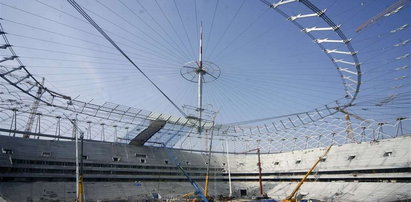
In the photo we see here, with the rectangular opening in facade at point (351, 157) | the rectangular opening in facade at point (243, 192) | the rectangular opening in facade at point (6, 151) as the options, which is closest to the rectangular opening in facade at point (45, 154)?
the rectangular opening in facade at point (6, 151)

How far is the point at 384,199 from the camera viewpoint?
46.7 metres

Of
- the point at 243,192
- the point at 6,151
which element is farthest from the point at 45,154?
the point at 243,192

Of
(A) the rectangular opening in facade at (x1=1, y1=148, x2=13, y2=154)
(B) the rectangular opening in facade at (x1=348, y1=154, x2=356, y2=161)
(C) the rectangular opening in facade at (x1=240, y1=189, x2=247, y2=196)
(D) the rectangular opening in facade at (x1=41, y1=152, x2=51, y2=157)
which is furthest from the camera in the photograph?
(C) the rectangular opening in facade at (x1=240, y1=189, x2=247, y2=196)

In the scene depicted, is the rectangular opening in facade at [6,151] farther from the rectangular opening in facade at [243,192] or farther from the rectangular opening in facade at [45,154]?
the rectangular opening in facade at [243,192]

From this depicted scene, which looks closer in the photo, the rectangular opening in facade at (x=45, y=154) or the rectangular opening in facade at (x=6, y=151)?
the rectangular opening in facade at (x=6, y=151)

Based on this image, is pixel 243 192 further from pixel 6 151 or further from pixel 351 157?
pixel 6 151

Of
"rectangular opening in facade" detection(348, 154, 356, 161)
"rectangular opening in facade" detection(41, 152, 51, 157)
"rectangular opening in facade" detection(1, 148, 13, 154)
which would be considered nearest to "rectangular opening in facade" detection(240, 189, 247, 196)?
"rectangular opening in facade" detection(348, 154, 356, 161)

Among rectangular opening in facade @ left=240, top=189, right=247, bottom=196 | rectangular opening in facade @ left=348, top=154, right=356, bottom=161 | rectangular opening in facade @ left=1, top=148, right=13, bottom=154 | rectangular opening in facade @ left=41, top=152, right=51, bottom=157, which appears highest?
rectangular opening in facade @ left=1, top=148, right=13, bottom=154

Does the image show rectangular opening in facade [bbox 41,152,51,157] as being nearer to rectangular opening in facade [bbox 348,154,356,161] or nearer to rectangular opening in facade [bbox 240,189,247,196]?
rectangular opening in facade [bbox 240,189,247,196]

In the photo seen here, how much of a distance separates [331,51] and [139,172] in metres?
54.9

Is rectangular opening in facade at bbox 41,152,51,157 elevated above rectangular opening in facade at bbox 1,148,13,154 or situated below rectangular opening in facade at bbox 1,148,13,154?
below

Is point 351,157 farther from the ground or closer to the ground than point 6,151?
closer to the ground

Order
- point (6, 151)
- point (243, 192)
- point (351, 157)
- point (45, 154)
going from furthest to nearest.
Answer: point (243, 192) → point (351, 157) → point (45, 154) → point (6, 151)

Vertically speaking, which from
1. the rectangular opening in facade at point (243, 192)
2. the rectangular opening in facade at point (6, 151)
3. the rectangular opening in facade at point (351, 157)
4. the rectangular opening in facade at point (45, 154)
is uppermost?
the rectangular opening in facade at point (6, 151)
